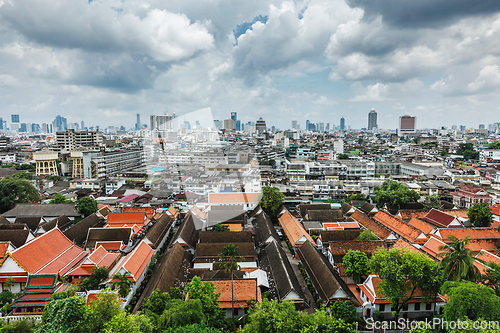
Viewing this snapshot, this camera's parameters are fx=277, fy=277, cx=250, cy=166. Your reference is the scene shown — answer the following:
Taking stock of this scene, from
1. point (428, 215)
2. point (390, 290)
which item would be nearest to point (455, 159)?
point (428, 215)

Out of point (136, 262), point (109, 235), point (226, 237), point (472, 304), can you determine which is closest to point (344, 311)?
point (472, 304)

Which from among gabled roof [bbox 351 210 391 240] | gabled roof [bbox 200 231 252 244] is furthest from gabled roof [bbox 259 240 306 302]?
gabled roof [bbox 351 210 391 240]

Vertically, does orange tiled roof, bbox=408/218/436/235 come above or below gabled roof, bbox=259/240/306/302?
above

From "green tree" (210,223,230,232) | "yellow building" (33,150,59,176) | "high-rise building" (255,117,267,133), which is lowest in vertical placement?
"green tree" (210,223,230,232)

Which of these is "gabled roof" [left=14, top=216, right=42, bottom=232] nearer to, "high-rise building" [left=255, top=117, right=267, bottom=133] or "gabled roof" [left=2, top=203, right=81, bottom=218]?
"gabled roof" [left=2, top=203, right=81, bottom=218]

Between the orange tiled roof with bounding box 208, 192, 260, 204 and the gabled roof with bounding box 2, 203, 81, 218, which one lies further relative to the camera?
the orange tiled roof with bounding box 208, 192, 260, 204

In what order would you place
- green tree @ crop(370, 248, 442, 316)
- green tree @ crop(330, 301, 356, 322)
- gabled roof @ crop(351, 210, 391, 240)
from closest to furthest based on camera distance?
1. green tree @ crop(330, 301, 356, 322)
2. green tree @ crop(370, 248, 442, 316)
3. gabled roof @ crop(351, 210, 391, 240)
